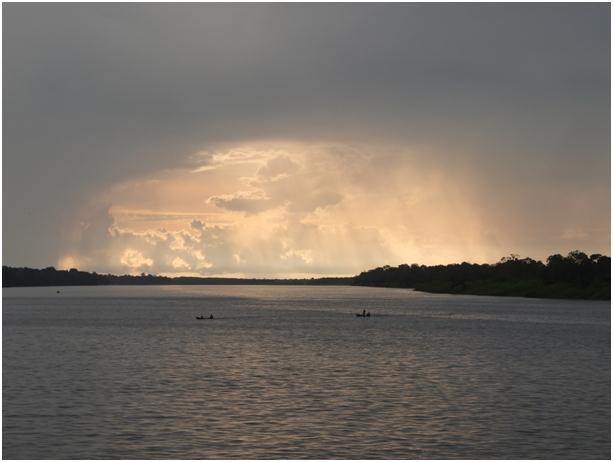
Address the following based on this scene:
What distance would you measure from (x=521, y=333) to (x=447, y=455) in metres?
76.4

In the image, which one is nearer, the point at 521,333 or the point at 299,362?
the point at 299,362

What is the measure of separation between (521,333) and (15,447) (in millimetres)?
81967

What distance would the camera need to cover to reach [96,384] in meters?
55.6

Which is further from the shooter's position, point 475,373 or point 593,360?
point 593,360

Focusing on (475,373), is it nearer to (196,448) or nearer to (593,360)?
(593,360)

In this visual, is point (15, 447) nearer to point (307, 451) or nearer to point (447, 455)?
→ point (307, 451)

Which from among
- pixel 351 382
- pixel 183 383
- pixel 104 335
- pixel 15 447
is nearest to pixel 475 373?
pixel 351 382

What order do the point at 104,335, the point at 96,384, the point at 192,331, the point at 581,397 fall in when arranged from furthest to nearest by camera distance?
the point at 192,331 < the point at 104,335 < the point at 96,384 < the point at 581,397

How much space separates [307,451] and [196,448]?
15.6 feet


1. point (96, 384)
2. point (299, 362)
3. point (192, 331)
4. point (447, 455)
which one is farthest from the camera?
point (192, 331)

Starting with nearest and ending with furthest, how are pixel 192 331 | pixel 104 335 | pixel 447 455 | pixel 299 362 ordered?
pixel 447 455, pixel 299 362, pixel 104 335, pixel 192 331

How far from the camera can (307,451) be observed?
34938 millimetres

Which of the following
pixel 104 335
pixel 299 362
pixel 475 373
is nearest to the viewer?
pixel 475 373

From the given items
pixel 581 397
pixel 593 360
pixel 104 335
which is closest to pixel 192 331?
pixel 104 335
